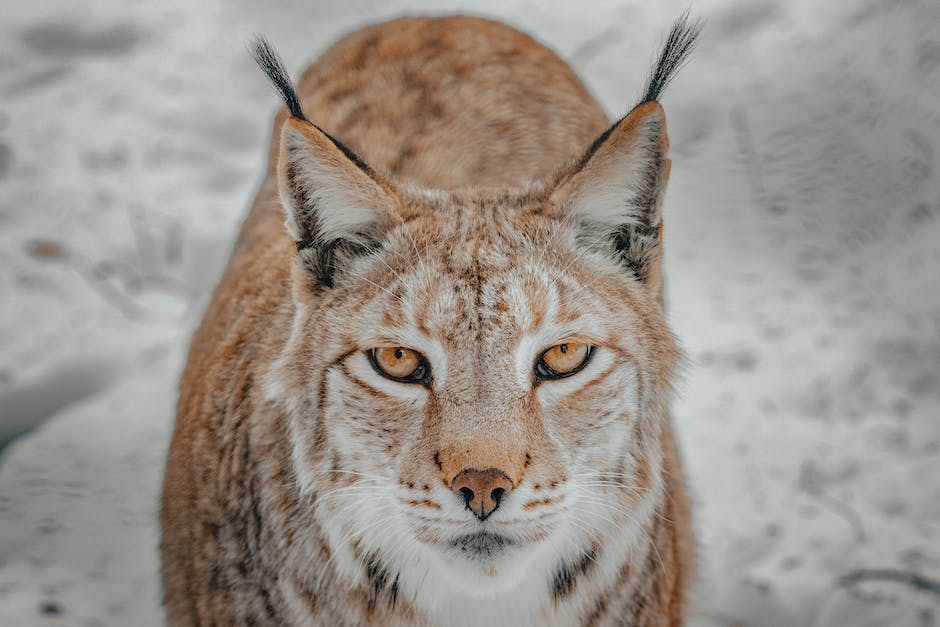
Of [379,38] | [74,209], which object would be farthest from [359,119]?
A: [74,209]

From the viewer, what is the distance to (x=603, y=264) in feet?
8.84

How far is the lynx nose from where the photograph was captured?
7.25 ft

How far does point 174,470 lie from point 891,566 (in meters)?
2.55

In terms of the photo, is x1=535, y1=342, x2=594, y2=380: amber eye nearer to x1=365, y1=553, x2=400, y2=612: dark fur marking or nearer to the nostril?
the nostril

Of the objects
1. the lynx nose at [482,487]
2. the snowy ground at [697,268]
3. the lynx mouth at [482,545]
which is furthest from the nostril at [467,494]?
the snowy ground at [697,268]

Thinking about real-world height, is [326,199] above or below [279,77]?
below

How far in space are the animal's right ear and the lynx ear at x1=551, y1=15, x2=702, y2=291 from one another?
1.55 feet

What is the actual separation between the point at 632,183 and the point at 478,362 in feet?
2.09

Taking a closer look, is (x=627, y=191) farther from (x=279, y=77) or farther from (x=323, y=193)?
(x=279, y=77)

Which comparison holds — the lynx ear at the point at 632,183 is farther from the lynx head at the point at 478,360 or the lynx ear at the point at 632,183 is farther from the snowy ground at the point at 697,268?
the snowy ground at the point at 697,268

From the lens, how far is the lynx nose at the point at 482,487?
7.25ft

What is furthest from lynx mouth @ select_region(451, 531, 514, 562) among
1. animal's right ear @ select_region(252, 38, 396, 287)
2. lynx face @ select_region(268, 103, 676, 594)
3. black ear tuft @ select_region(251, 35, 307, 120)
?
black ear tuft @ select_region(251, 35, 307, 120)

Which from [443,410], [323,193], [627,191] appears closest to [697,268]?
[627,191]

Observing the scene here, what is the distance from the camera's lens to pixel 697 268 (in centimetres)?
517
